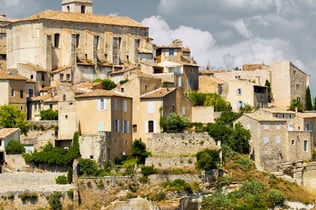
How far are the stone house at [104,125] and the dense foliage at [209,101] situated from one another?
25.0ft

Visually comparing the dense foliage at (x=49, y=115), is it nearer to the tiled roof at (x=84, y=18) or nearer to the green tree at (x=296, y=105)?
the tiled roof at (x=84, y=18)

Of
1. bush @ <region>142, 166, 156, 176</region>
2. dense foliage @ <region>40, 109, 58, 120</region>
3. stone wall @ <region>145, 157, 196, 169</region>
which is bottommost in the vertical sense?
bush @ <region>142, 166, 156, 176</region>

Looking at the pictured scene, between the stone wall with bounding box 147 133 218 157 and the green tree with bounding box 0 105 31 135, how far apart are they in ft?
34.1

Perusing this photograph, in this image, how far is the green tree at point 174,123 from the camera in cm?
6153

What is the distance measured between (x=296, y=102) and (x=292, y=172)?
42.4 feet

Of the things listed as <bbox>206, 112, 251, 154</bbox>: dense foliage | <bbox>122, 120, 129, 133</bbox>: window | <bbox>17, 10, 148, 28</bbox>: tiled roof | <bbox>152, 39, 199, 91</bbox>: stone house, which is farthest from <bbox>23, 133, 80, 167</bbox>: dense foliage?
<bbox>17, 10, 148, 28</bbox>: tiled roof

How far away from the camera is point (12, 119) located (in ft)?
217

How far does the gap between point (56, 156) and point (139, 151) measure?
203 inches

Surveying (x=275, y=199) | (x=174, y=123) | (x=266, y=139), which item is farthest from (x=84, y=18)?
(x=275, y=199)

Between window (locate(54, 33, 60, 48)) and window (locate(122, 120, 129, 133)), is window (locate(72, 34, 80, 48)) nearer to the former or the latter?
window (locate(54, 33, 60, 48))

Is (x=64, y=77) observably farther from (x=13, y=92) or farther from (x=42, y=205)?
(x=42, y=205)

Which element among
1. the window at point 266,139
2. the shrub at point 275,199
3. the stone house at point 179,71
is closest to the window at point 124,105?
the stone house at point 179,71

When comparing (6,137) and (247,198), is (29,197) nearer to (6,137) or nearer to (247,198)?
(6,137)

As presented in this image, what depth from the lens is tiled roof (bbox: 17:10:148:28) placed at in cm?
7819
